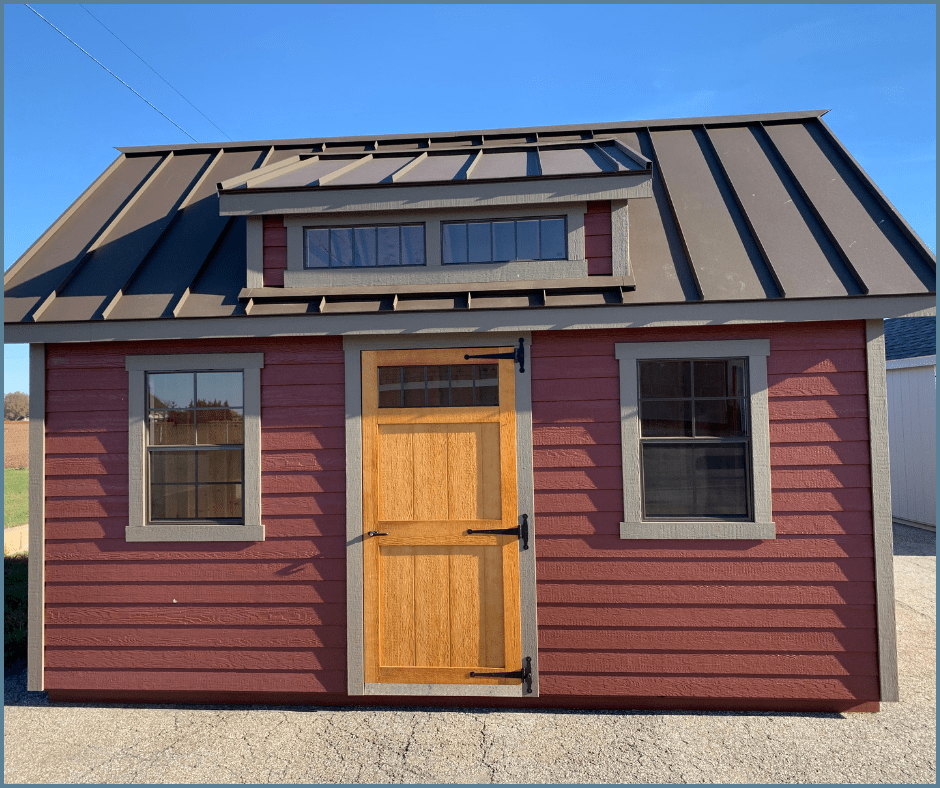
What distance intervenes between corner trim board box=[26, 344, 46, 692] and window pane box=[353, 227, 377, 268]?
8.72ft

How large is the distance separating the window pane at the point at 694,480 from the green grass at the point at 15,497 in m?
12.0

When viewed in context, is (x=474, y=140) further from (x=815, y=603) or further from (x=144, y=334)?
(x=815, y=603)

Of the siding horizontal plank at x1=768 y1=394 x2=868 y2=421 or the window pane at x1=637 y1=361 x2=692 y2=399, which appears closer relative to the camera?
the siding horizontal plank at x1=768 y1=394 x2=868 y2=421

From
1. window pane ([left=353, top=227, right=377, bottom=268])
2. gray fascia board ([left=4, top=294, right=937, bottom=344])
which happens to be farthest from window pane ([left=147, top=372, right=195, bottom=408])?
window pane ([left=353, top=227, right=377, bottom=268])

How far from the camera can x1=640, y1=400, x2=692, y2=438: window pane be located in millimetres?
4145

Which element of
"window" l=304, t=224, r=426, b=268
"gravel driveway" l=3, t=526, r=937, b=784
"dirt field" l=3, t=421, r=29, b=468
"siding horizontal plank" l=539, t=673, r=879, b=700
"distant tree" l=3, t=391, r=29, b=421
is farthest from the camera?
"distant tree" l=3, t=391, r=29, b=421

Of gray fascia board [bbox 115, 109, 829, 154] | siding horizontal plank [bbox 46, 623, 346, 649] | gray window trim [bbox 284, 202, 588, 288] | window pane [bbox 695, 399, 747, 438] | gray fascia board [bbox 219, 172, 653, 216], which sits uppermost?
gray fascia board [bbox 115, 109, 829, 154]

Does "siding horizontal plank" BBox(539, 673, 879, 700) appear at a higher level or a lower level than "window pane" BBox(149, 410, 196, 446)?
lower

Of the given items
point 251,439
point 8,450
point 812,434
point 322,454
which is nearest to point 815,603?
point 812,434

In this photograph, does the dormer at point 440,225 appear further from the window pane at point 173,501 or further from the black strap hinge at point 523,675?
the black strap hinge at point 523,675

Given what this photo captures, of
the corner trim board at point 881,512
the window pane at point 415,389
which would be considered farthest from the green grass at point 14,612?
the corner trim board at point 881,512

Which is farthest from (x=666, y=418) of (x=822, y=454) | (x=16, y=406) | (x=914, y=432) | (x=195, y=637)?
(x=16, y=406)

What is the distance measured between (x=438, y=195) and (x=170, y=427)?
282 cm

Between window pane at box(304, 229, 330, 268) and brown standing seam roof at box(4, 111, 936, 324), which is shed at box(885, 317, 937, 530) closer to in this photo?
brown standing seam roof at box(4, 111, 936, 324)
